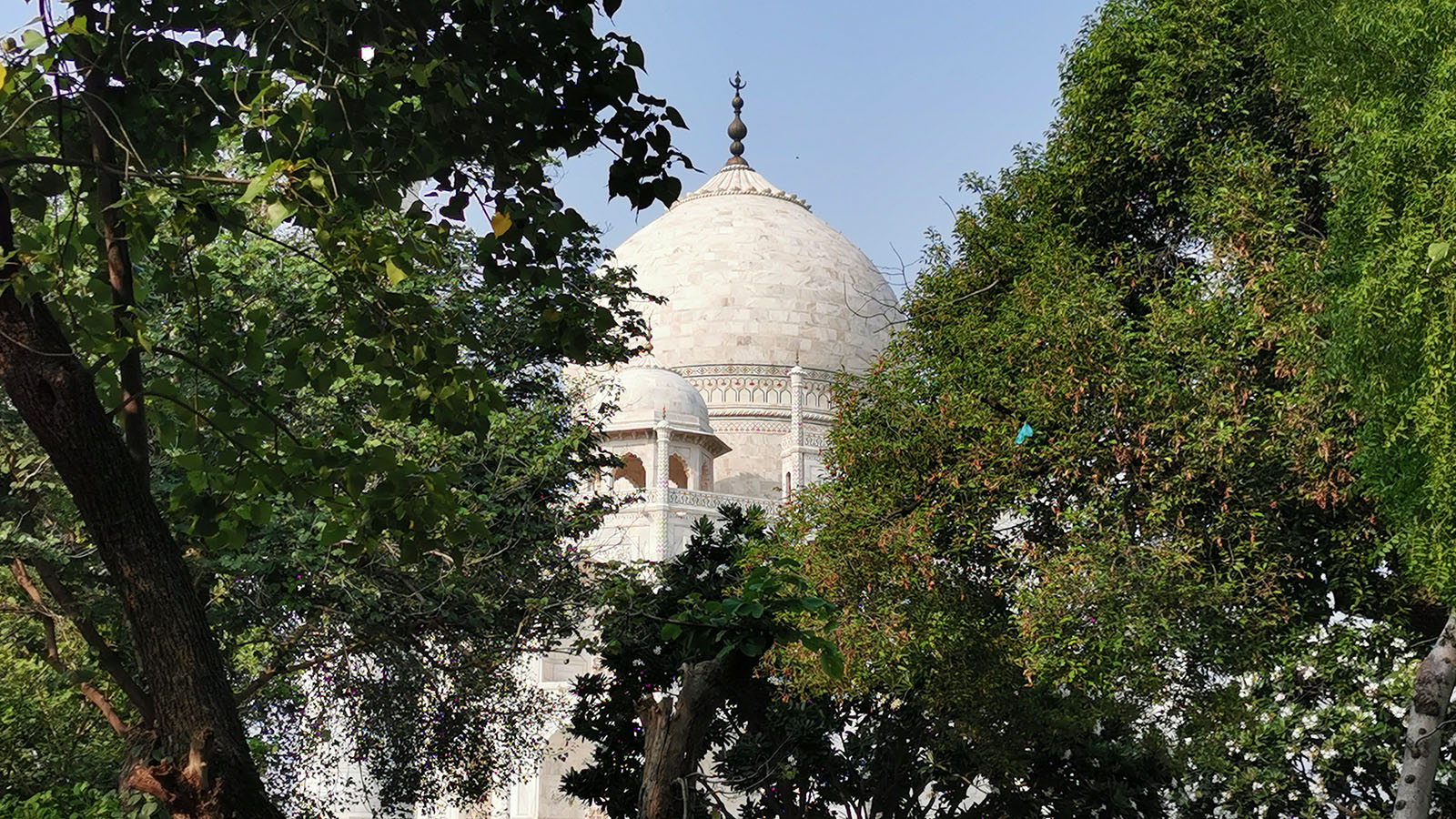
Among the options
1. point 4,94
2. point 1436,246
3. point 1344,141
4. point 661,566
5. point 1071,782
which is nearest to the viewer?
point 4,94

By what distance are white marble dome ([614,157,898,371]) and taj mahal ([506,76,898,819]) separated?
0.05 m

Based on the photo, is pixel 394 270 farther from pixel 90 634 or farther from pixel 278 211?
pixel 90 634

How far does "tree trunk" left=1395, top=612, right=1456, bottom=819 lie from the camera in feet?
27.6

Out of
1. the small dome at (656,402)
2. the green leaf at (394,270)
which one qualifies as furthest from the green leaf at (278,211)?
the small dome at (656,402)

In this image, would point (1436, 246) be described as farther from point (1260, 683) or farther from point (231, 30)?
point (231, 30)

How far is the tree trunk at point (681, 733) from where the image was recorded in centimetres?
507

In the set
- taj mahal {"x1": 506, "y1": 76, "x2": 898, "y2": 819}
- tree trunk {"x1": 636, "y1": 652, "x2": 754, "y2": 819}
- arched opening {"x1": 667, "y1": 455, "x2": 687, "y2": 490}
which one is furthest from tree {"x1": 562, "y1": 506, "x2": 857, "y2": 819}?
arched opening {"x1": 667, "y1": 455, "x2": 687, "y2": 490}

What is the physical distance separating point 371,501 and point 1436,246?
559 cm

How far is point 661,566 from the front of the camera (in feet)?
40.0

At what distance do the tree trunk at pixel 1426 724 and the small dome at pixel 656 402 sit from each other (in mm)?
21820

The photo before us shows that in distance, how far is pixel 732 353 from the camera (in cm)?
3538

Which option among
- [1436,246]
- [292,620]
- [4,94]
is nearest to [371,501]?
[4,94]

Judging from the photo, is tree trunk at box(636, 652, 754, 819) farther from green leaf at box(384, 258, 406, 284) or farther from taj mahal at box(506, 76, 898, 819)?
taj mahal at box(506, 76, 898, 819)

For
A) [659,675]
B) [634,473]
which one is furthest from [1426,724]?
[634,473]
